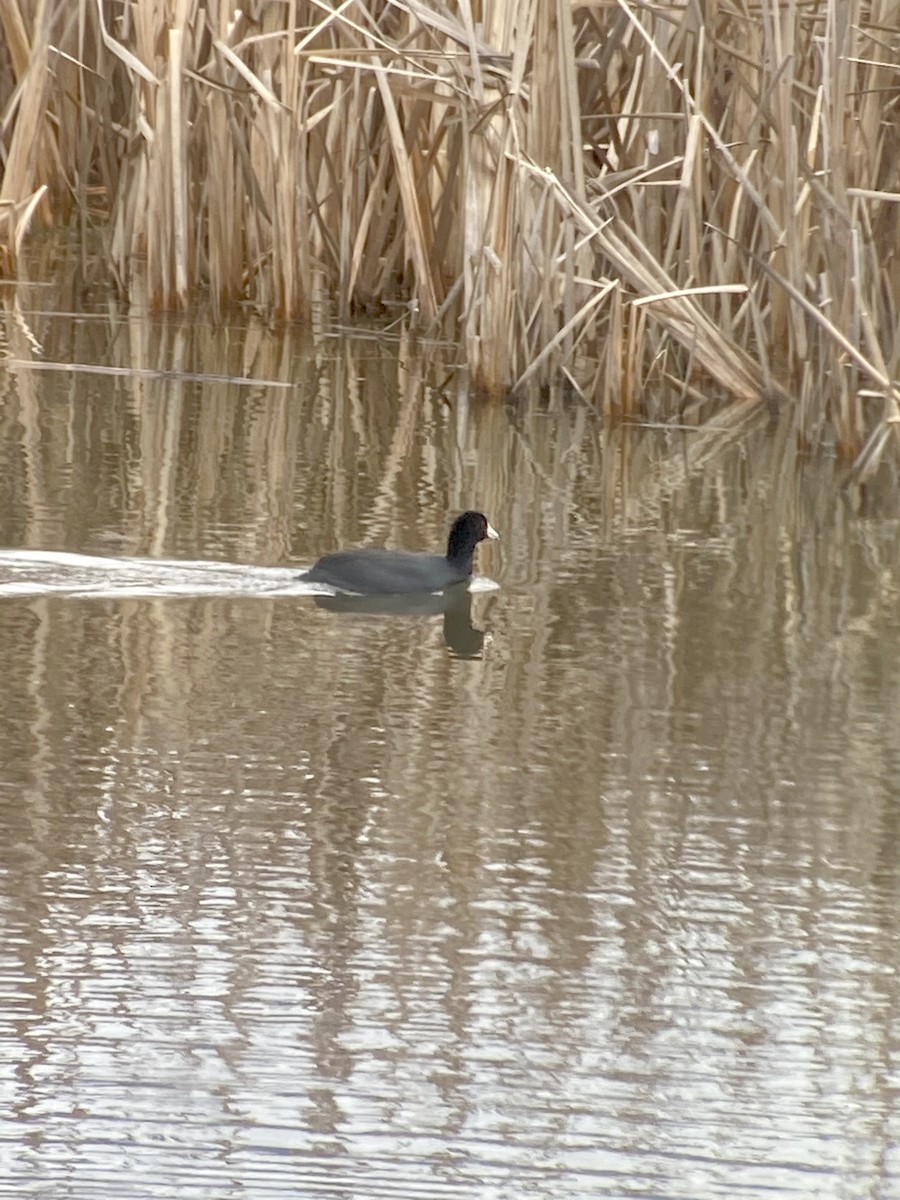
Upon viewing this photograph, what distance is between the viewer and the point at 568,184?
7.81 metres

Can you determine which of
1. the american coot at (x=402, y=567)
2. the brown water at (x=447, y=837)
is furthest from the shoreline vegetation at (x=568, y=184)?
the american coot at (x=402, y=567)

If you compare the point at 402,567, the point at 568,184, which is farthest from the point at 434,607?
the point at 568,184

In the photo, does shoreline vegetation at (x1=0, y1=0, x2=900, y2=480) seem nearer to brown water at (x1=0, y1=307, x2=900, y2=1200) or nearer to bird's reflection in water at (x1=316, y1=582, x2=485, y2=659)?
brown water at (x1=0, y1=307, x2=900, y2=1200)

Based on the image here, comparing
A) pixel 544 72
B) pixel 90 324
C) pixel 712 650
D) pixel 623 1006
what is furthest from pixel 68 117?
pixel 623 1006

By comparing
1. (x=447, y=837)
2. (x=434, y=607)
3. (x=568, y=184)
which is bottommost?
(x=447, y=837)

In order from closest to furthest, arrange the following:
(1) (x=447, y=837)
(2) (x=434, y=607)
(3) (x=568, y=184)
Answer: (1) (x=447, y=837) → (2) (x=434, y=607) → (3) (x=568, y=184)

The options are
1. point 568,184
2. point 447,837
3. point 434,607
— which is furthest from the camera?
point 568,184

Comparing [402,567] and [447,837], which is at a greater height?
[402,567]

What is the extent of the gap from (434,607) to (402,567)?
125 millimetres

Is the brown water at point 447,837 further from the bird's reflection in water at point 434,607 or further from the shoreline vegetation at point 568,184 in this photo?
the shoreline vegetation at point 568,184

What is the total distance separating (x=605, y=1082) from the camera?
3195mm

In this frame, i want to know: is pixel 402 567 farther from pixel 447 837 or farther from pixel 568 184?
pixel 568 184

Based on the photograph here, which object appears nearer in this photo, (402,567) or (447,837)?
(447,837)

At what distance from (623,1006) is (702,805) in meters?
1.01
